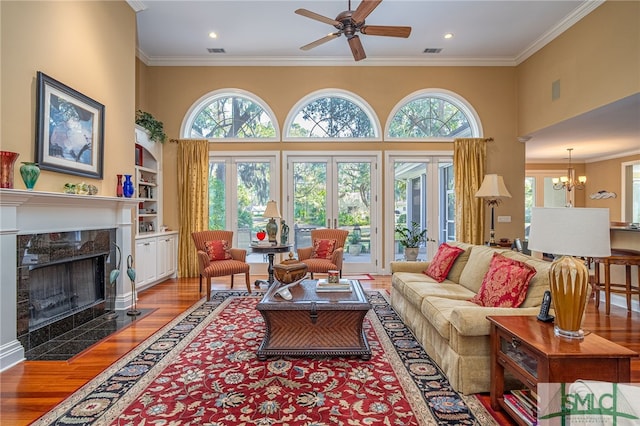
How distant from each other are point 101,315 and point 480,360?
4.12 meters

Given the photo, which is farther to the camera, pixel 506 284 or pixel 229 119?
pixel 229 119

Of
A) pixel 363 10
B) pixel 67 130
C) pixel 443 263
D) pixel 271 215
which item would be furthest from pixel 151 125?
pixel 443 263

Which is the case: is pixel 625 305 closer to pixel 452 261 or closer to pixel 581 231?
pixel 452 261

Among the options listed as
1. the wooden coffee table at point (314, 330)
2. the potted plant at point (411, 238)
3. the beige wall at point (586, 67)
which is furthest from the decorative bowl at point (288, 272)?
the beige wall at point (586, 67)

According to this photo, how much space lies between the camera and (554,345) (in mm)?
1751

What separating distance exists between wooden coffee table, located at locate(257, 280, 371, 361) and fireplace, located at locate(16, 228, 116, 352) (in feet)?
6.89

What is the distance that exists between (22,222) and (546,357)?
13.0 feet

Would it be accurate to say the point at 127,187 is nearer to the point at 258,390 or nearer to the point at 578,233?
the point at 258,390

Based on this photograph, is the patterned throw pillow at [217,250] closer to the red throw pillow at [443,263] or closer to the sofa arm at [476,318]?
the red throw pillow at [443,263]

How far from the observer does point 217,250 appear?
16.8 feet

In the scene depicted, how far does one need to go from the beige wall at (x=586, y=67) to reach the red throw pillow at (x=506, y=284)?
3132 millimetres

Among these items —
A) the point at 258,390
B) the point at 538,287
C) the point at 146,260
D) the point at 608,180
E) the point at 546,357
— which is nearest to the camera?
the point at 546,357

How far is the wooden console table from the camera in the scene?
65.6 inches

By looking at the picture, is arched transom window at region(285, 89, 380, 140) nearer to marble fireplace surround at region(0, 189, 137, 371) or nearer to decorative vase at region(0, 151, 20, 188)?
marble fireplace surround at region(0, 189, 137, 371)
